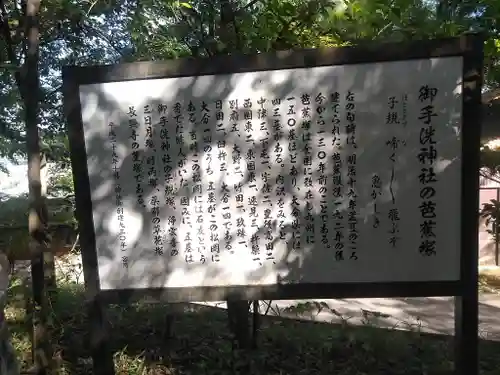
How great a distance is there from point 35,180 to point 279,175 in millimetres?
1669

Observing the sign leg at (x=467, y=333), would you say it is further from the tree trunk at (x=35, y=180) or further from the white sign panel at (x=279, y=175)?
the tree trunk at (x=35, y=180)

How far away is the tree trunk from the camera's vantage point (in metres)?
3.20

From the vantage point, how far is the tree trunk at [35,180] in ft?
10.5

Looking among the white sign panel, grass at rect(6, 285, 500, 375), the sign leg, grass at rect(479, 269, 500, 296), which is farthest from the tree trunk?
grass at rect(479, 269, 500, 296)

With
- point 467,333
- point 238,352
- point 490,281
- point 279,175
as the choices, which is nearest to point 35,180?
point 279,175

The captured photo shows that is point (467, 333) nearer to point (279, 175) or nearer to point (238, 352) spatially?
point (279, 175)

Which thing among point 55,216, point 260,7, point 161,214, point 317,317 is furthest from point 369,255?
point 55,216

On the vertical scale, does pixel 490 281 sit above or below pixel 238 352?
below

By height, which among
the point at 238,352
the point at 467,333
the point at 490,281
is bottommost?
the point at 490,281

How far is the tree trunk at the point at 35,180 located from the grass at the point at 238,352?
44 centimetres

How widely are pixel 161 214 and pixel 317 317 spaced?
302 centimetres

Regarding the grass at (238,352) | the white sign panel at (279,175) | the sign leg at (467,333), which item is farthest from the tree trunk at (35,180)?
the sign leg at (467,333)

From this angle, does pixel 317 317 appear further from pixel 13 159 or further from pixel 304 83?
pixel 13 159

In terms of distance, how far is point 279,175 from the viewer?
2740 mm
